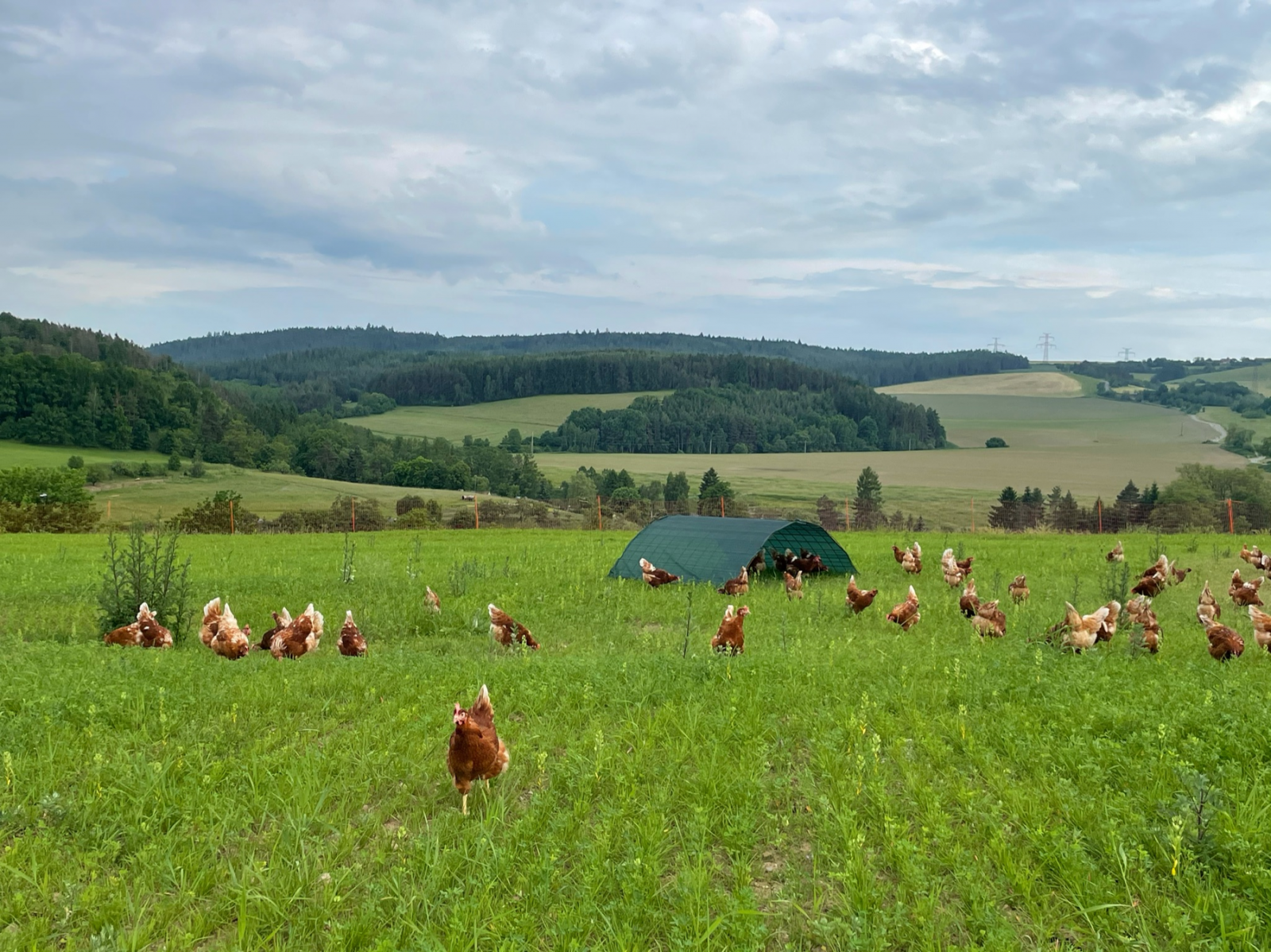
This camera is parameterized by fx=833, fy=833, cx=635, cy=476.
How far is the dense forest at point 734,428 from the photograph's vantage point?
113m

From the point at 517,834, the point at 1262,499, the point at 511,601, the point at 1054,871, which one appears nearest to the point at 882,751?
the point at 1054,871

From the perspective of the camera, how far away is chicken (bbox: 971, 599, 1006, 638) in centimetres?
1122

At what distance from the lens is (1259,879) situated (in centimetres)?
459

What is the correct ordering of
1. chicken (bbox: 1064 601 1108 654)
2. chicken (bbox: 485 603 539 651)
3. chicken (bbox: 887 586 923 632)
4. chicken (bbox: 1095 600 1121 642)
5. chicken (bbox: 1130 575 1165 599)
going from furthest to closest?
chicken (bbox: 1130 575 1165 599), chicken (bbox: 887 586 923 632), chicken (bbox: 485 603 539 651), chicken (bbox: 1095 600 1121 642), chicken (bbox: 1064 601 1108 654)

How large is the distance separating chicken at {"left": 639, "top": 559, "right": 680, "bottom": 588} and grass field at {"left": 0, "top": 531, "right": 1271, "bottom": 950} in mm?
7029

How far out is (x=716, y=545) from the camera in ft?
58.7

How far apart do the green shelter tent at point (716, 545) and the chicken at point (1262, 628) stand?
8.60 m

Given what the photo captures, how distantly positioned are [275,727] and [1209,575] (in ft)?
64.9

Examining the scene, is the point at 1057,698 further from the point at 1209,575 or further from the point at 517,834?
the point at 1209,575

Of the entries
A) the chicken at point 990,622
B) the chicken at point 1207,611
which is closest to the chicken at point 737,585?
the chicken at point 990,622

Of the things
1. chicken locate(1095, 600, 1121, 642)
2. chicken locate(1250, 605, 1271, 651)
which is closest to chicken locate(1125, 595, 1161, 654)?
chicken locate(1095, 600, 1121, 642)

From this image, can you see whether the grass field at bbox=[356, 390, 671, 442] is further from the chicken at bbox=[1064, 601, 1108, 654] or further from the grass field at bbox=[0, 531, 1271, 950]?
the grass field at bbox=[0, 531, 1271, 950]

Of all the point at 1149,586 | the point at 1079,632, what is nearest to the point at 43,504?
the point at 1079,632

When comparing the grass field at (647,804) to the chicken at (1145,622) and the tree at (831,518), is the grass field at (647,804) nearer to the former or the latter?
the chicken at (1145,622)
